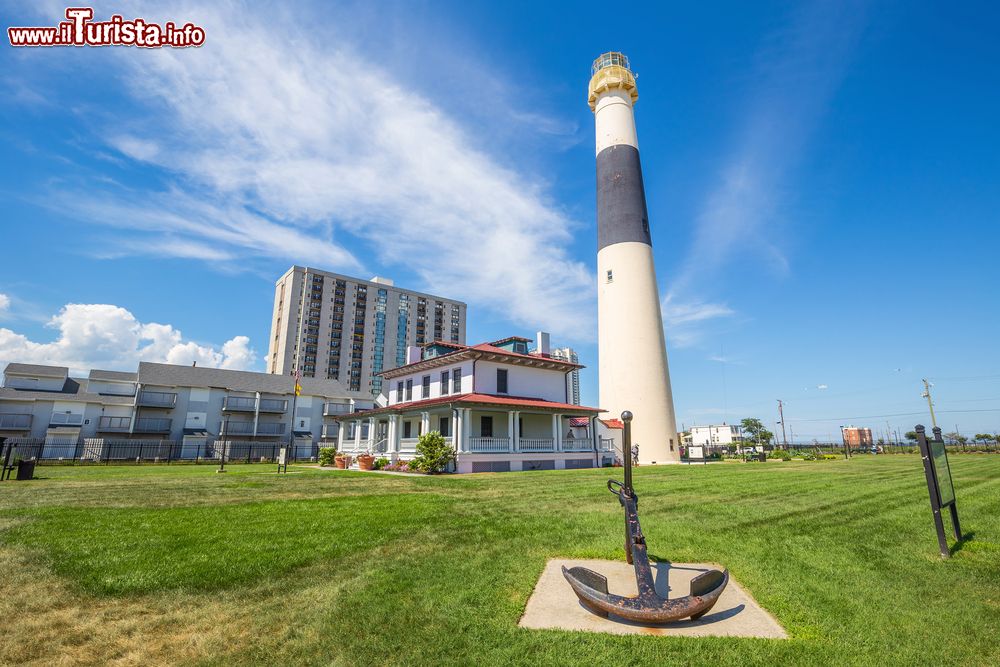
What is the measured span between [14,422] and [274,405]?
2281cm

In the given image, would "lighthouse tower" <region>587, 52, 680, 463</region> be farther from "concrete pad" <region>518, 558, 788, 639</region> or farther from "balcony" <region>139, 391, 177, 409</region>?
"balcony" <region>139, 391, 177, 409</region>

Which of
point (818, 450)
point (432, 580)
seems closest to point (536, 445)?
point (432, 580)

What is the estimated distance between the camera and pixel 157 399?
168ft

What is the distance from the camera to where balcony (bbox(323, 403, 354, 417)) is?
6034 cm

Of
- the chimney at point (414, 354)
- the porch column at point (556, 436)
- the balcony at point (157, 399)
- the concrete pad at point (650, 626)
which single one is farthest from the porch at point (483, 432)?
the balcony at point (157, 399)

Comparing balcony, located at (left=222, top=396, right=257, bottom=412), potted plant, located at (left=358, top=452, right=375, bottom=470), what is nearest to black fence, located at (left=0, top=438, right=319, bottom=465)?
balcony, located at (left=222, top=396, right=257, bottom=412)

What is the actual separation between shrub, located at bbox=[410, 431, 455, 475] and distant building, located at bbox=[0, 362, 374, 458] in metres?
24.3

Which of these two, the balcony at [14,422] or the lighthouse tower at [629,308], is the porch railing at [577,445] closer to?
the lighthouse tower at [629,308]

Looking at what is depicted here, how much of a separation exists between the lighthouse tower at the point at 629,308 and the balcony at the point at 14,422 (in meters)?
55.1

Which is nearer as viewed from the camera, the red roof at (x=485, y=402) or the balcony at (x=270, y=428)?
the red roof at (x=485, y=402)

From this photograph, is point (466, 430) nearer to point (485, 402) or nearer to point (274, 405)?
point (485, 402)

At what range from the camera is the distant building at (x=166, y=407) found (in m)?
46.9

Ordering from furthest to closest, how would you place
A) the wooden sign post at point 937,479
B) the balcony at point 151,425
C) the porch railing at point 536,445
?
the balcony at point 151,425 → the porch railing at point 536,445 → the wooden sign post at point 937,479

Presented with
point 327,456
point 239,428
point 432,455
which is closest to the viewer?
point 432,455
